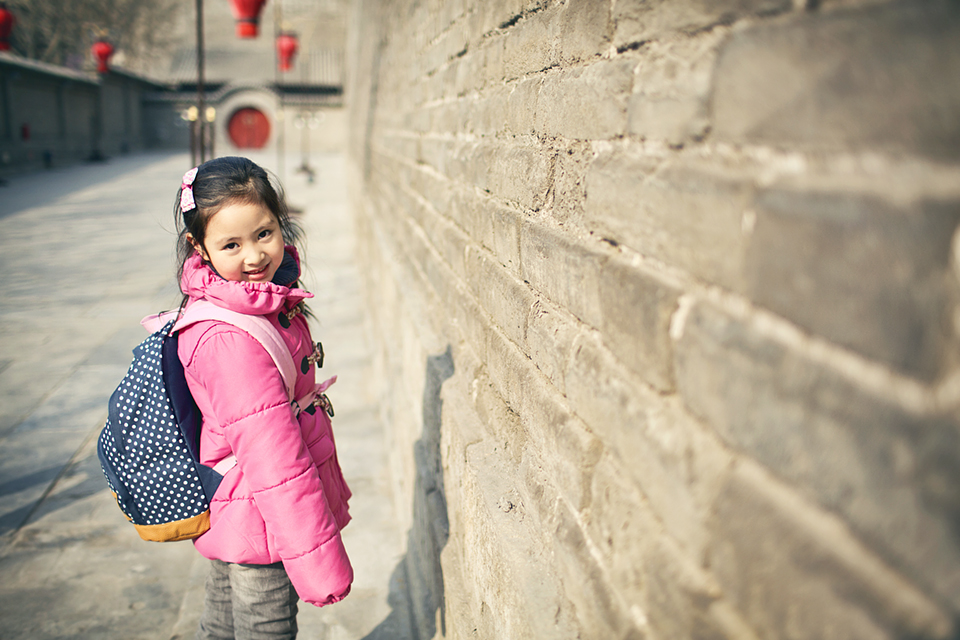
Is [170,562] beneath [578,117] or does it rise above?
beneath

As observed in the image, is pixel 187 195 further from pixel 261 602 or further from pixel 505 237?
pixel 261 602

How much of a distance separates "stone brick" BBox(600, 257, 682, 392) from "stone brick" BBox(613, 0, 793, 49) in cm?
33

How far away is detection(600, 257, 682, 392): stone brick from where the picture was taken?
854 millimetres

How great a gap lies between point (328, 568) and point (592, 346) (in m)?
0.84

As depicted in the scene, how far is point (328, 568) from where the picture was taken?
1477mm

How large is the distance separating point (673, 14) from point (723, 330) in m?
0.46

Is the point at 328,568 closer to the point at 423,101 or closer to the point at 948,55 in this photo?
the point at 948,55

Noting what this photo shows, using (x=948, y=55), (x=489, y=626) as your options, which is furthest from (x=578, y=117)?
(x=489, y=626)

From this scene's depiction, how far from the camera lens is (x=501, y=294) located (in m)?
1.75

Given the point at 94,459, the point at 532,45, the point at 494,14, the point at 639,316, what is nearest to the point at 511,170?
the point at 532,45

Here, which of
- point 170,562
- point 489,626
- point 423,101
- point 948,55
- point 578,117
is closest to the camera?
point 948,55

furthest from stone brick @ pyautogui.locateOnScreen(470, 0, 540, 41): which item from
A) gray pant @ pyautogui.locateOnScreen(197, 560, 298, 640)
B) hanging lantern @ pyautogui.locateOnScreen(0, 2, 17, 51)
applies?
hanging lantern @ pyautogui.locateOnScreen(0, 2, 17, 51)

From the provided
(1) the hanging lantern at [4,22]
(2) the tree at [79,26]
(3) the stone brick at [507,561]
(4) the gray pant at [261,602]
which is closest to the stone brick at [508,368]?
(3) the stone brick at [507,561]

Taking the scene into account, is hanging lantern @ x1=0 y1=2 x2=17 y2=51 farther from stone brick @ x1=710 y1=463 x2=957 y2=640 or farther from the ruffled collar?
stone brick @ x1=710 y1=463 x2=957 y2=640
